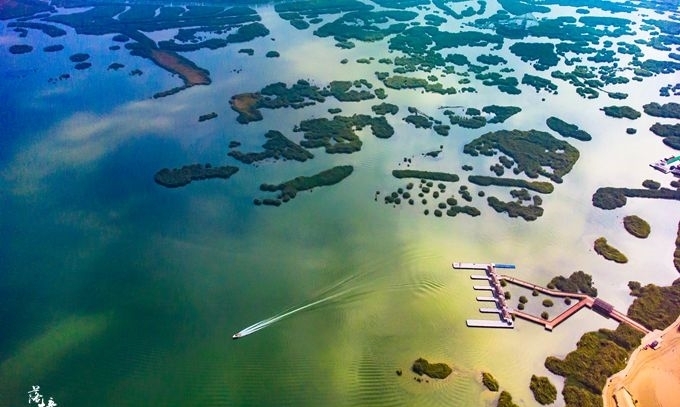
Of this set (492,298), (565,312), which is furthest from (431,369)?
(565,312)

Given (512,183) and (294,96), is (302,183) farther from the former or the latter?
(512,183)

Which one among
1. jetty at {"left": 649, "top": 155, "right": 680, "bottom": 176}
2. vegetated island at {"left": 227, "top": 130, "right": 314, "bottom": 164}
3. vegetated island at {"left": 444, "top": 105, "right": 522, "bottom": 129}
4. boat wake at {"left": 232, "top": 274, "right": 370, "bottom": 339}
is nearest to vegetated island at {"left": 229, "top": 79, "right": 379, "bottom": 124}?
vegetated island at {"left": 227, "top": 130, "right": 314, "bottom": 164}

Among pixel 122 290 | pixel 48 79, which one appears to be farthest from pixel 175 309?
pixel 48 79

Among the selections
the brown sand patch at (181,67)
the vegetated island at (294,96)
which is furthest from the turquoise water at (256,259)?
the brown sand patch at (181,67)

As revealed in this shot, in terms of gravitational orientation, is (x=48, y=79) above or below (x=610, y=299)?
above

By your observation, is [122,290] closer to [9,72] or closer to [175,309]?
[175,309]

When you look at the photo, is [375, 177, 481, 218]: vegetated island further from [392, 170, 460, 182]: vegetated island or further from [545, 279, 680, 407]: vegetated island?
[545, 279, 680, 407]: vegetated island
